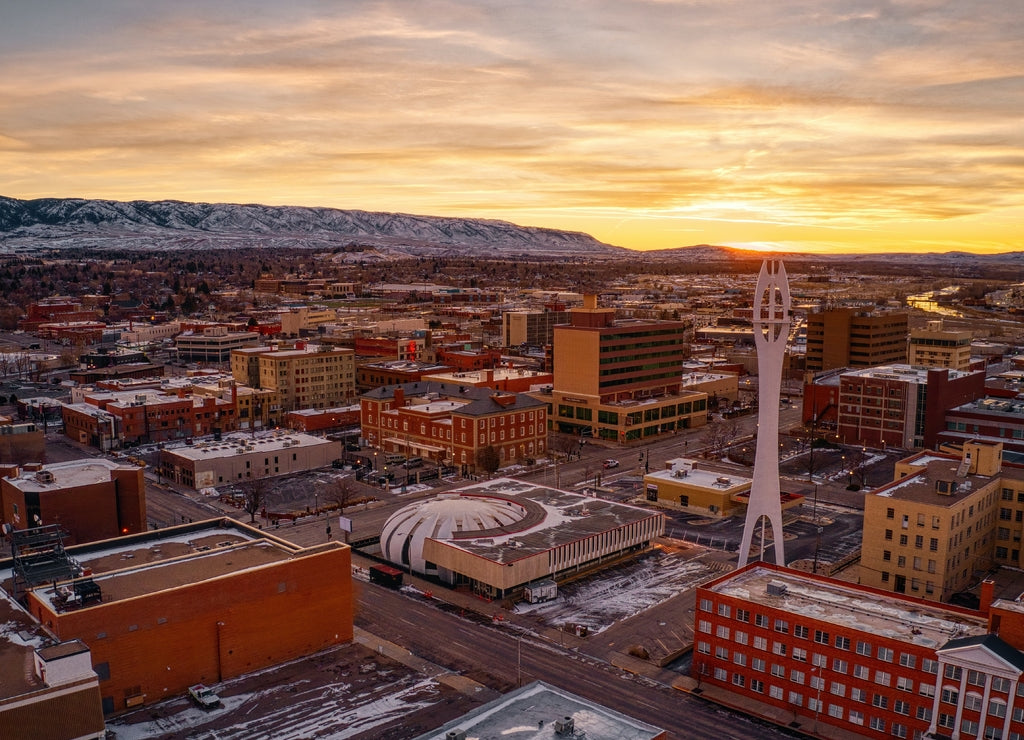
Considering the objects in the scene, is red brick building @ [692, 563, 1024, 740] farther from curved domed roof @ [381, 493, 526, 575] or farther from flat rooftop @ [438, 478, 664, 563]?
curved domed roof @ [381, 493, 526, 575]

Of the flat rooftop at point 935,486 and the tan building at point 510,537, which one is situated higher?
the flat rooftop at point 935,486

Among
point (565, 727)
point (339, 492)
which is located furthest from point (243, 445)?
point (565, 727)

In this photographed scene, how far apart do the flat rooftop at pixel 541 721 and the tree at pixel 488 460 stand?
48517 millimetres

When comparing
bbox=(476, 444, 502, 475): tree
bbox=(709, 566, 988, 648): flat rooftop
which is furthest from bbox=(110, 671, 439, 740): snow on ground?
bbox=(476, 444, 502, 475): tree

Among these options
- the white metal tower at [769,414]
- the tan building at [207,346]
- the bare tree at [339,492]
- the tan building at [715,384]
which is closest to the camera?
the white metal tower at [769,414]

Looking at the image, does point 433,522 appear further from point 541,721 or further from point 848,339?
point 848,339

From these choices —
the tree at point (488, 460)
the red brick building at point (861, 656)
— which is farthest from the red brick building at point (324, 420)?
the red brick building at point (861, 656)

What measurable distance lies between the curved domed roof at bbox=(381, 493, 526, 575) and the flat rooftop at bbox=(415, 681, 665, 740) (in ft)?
77.9

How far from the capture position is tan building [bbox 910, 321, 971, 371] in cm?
11600

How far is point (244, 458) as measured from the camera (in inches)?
3093

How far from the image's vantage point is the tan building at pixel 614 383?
3858 inches

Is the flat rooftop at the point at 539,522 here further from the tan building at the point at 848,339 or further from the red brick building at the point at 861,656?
the tan building at the point at 848,339

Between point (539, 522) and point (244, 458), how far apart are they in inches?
1325

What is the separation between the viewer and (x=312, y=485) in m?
77.0
